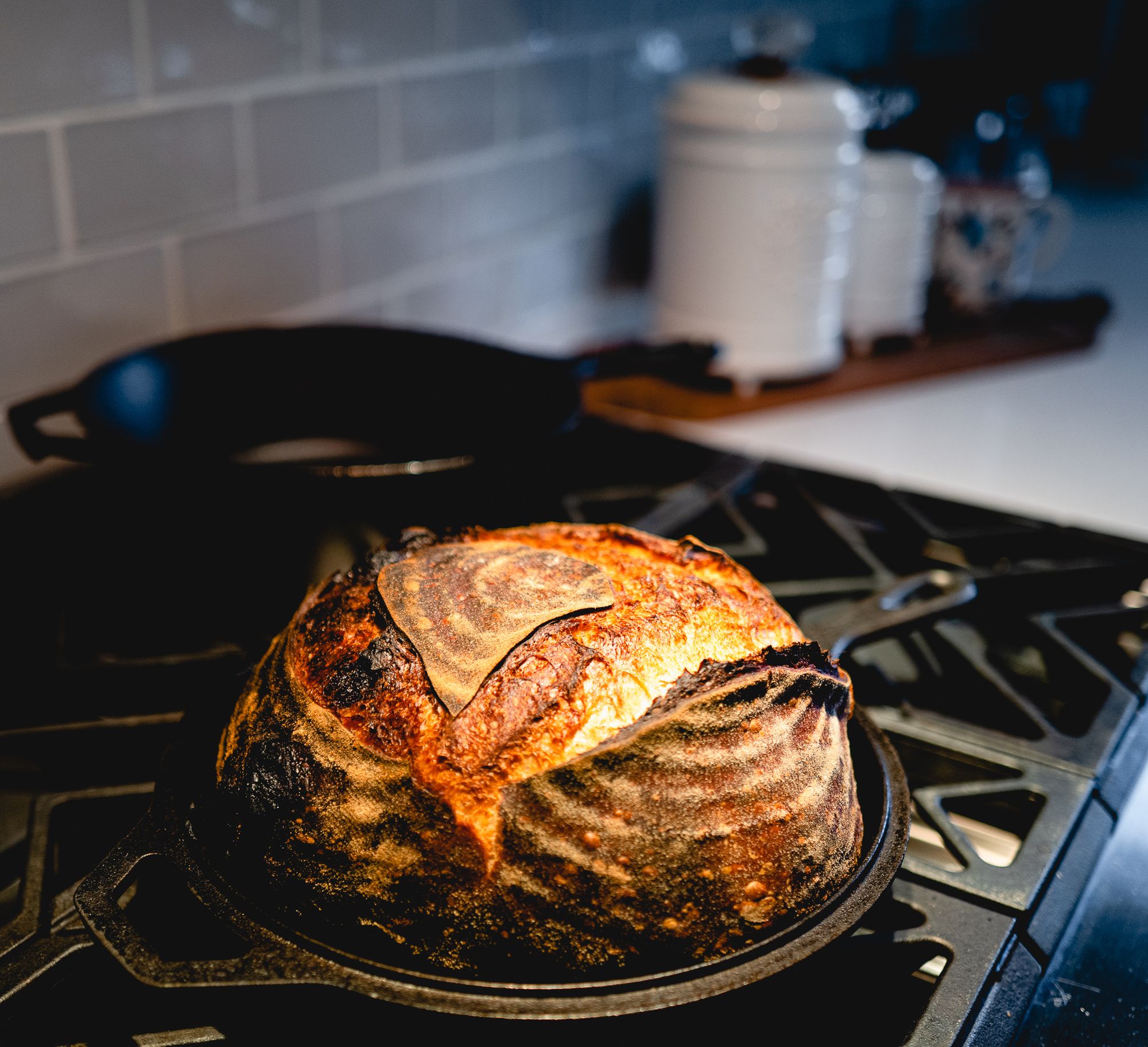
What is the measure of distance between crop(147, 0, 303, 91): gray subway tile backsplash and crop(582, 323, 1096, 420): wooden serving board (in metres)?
0.45

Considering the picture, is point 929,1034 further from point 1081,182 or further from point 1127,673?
point 1081,182

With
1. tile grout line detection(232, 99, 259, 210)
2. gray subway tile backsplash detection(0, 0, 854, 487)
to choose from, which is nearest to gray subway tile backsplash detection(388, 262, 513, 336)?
gray subway tile backsplash detection(0, 0, 854, 487)

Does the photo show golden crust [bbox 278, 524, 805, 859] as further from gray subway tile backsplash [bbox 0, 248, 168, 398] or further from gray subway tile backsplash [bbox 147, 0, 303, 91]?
gray subway tile backsplash [bbox 147, 0, 303, 91]

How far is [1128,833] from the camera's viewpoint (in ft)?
2.11

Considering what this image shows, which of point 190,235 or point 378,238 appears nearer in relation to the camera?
point 190,235

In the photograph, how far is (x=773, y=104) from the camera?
4.04 ft

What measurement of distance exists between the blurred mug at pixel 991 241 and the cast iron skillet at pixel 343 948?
1.23 meters

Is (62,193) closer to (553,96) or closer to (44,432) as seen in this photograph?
(44,432)

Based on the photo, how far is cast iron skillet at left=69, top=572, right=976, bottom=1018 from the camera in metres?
0.37

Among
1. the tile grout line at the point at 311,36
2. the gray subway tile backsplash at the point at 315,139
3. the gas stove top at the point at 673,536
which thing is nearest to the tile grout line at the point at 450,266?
the gray subway tile backsplash at the point at 315,139

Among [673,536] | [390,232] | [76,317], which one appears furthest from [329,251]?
[673,536]

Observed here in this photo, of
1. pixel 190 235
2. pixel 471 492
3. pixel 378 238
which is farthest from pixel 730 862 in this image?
pixel 378 238

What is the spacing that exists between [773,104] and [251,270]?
1.91ft

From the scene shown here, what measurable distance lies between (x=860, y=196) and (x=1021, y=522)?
0.64 m
